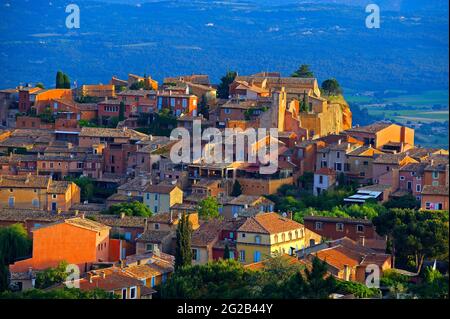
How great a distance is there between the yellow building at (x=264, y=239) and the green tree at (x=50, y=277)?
3090 mm

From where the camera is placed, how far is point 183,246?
26.2 metres

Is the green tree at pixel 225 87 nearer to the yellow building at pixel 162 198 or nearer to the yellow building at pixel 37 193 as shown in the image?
the yellow building at pixel 37 193

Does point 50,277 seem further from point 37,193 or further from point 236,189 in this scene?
point 236,189

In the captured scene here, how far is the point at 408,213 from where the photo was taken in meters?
28.5

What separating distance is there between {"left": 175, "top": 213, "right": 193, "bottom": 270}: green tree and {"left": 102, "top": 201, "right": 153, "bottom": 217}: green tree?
465 centimetres

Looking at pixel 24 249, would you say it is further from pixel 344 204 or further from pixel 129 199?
pixel 344 204

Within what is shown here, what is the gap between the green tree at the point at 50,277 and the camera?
25297mm

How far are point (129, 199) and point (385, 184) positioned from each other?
5259 mm

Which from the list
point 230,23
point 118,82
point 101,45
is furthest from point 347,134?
point 230,23

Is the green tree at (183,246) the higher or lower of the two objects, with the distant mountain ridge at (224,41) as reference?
lower

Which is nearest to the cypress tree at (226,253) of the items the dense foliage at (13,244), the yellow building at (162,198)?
the dense foliage at (13,244)

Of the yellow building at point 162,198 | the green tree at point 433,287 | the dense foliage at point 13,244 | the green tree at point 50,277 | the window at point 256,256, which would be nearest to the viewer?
the green tree at point 433,287

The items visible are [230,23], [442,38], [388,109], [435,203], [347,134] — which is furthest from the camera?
[230,23]
